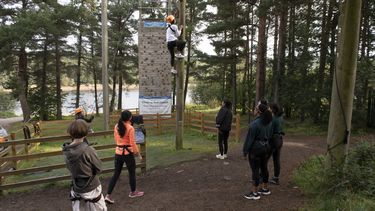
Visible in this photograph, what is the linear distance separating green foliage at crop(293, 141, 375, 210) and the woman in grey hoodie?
321 centimetres

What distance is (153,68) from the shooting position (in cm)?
2145

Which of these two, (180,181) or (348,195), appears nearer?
(348,195)

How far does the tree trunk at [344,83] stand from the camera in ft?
17.3

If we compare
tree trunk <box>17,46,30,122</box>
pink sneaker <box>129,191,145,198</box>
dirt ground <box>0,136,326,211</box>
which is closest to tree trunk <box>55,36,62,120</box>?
tree trunk <box>17,46,30,122</box>

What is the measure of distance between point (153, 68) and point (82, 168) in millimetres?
18148

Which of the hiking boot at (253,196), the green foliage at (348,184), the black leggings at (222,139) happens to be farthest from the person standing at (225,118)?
the hiking boot at (253,196)

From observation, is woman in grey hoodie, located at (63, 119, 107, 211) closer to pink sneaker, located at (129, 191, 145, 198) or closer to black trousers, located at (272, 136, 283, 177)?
pink sneaker, located at (129, 191, 145, 198)

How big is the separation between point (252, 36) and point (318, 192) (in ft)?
79.4

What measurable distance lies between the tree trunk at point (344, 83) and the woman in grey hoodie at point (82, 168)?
3903mm

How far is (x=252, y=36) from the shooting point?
93.1 ft

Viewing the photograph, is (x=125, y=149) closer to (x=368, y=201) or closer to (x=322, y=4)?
(x=368, y=201)

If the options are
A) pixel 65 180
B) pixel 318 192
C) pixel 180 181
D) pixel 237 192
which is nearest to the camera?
pixel 318 192

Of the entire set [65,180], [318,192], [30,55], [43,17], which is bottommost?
[65,180]

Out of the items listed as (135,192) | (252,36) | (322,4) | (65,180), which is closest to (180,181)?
(135,192)
